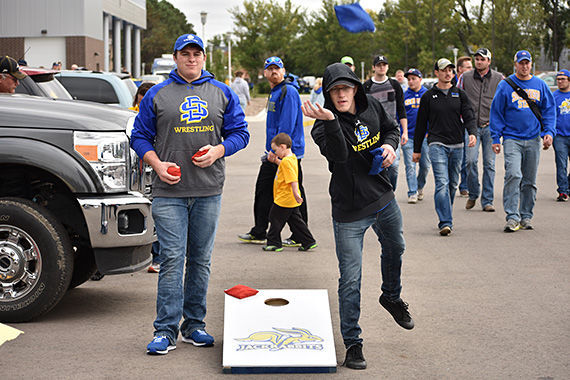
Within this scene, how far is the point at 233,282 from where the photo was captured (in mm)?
7855

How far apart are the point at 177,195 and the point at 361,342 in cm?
149

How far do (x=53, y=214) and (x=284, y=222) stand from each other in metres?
3.36

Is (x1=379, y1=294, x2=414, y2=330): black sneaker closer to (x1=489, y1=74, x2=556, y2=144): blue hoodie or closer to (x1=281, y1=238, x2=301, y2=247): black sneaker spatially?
(x1=281, y1=238, x2=301, y2=247): black sneaker

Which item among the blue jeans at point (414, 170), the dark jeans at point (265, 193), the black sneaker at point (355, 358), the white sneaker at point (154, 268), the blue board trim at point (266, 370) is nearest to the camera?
the blue board trim at point (266, 370)

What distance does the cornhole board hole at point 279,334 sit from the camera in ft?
17.3

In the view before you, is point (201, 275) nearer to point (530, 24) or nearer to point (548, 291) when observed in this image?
point (548, 291)

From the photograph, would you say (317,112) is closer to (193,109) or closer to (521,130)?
(193,109)

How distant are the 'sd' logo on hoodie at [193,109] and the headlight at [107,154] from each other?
3.09 ft

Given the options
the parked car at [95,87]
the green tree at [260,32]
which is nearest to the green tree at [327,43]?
the green tree at [260,32]

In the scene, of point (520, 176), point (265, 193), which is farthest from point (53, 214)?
point (520, 176)

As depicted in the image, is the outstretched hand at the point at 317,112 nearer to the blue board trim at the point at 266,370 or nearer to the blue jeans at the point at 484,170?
the blue board trim at the point at 266,370

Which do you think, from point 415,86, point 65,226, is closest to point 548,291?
point 65,226

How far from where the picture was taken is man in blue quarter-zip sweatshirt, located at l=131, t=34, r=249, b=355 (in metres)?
5.65

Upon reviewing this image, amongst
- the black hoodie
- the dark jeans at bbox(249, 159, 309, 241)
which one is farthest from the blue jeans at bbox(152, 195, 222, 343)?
the dark jeans at bbox(249, 159, 309, 241)
